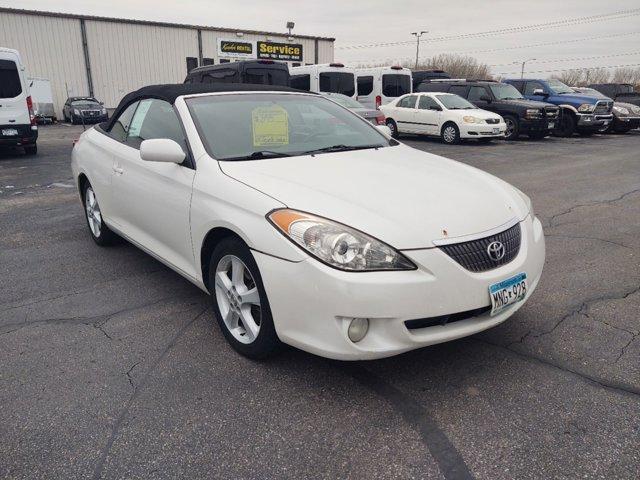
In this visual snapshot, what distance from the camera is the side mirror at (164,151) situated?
3320 millimetres

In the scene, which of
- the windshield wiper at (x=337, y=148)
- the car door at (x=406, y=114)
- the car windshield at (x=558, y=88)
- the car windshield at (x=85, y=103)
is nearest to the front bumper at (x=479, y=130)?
the car door at (x=406, y=114)

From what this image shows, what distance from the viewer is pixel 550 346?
10.3 feet

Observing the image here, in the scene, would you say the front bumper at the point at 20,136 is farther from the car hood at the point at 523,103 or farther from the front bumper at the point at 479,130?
the car hood at the point at 523,103

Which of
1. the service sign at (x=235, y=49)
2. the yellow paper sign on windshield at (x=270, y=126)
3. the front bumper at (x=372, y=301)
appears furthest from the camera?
the service sign at (x=235, y=49)

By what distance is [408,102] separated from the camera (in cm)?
1608

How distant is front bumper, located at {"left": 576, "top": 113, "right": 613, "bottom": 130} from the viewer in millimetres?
17125

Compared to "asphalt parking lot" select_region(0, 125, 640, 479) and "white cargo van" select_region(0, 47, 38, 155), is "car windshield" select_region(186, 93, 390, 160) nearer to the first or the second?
"asphalt parking lot" select_region(0, 125, 640, 479)

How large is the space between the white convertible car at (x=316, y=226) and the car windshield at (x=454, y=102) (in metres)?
11.7

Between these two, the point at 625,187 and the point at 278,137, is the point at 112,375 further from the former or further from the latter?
the point at 625,187

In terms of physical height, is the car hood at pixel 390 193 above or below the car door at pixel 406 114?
above

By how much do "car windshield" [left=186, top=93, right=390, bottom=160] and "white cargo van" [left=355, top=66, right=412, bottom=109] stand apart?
14.1 metres

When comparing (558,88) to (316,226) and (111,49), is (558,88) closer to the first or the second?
(316,226)

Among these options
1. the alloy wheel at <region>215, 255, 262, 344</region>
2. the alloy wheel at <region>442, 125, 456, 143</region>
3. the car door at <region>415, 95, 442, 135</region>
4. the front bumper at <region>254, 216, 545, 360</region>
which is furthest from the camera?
the car door at <region>415, 95, 442, 135</region>

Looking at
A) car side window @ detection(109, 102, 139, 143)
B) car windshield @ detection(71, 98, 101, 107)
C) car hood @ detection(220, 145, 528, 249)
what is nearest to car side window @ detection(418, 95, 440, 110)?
car side window @ detection(109, 102, 139, 143)
